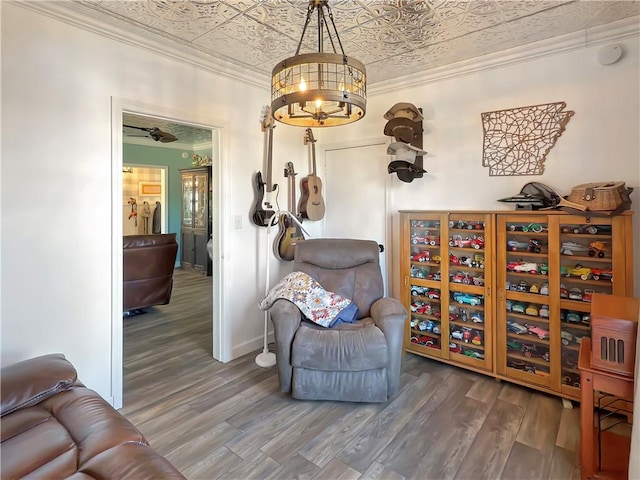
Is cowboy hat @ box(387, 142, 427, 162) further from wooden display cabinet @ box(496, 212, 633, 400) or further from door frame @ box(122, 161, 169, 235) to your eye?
door frame @ box(122, 161, 169, 235)

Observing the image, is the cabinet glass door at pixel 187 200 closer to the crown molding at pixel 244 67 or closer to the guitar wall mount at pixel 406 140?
the crown molding at pixel 244 67

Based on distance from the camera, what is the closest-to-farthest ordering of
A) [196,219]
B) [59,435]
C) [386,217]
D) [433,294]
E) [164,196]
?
[59,435] → [433,294] → [386,217] → [196,219] → [164,196]

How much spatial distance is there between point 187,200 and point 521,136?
596cm

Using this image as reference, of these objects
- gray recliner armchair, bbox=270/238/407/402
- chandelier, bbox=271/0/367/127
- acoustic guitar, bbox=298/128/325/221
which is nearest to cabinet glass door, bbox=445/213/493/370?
gray recliner armchair, bbox=270/238/407/402

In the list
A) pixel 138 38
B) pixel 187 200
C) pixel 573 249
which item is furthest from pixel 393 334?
pixel 187 200

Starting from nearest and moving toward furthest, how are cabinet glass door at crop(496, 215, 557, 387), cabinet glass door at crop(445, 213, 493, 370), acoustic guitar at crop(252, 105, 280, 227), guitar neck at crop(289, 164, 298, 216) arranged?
1. cabinet glass door at crop(496, 215, 557, 387)
2. cabinet glass door at crop(445, 213, 493, 370)
3. acoustic guitar at crop(252, 105, 280, 227)
4. guitar neck at crop(289, 164, 298, 216)

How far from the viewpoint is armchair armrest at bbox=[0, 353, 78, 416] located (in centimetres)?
140

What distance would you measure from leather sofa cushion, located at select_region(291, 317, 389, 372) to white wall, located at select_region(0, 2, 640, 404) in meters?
1.05

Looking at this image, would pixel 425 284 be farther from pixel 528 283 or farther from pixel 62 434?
pixel 62 434

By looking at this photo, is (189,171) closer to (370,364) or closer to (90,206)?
(90,206)

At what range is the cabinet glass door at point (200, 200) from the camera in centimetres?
650

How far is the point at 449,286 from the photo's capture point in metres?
2.90

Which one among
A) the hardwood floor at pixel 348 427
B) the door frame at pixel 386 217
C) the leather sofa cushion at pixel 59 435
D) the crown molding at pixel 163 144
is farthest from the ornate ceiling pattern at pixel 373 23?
the crown molding at pixel 163 144

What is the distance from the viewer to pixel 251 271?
10.9 ft
